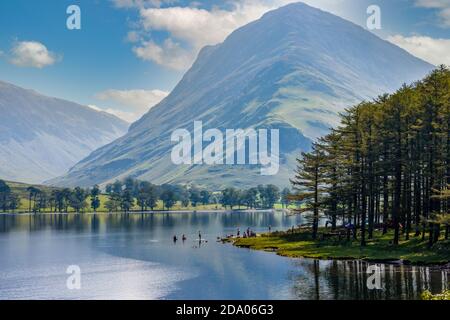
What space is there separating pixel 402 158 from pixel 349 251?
17.2 meters

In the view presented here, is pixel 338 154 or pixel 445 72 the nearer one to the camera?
pixel 445 72

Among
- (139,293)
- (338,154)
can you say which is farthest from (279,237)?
(139,293)

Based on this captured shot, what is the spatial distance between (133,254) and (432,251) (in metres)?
57.8

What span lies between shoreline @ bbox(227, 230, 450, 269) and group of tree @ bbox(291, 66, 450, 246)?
294cm

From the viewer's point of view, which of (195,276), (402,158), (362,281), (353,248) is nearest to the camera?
(362,281)

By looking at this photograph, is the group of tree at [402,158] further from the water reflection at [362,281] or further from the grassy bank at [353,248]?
the water reflection at [362,281]

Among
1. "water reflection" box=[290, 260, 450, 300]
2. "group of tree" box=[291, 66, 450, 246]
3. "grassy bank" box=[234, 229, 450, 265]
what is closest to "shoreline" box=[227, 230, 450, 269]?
"grassy bank" box=[234, 229, 450, 265]

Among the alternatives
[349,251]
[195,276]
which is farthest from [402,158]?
[195,276]

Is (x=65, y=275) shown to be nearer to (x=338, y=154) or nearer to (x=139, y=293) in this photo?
(x=139, y=293)

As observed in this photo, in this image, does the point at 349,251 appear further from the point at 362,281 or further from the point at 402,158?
the point at 362,281

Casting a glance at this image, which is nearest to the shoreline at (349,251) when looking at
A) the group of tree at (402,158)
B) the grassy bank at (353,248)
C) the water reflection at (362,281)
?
the grassy bank at (353,248)

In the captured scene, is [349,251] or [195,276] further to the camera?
[349,251]

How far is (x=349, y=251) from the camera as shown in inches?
3688
